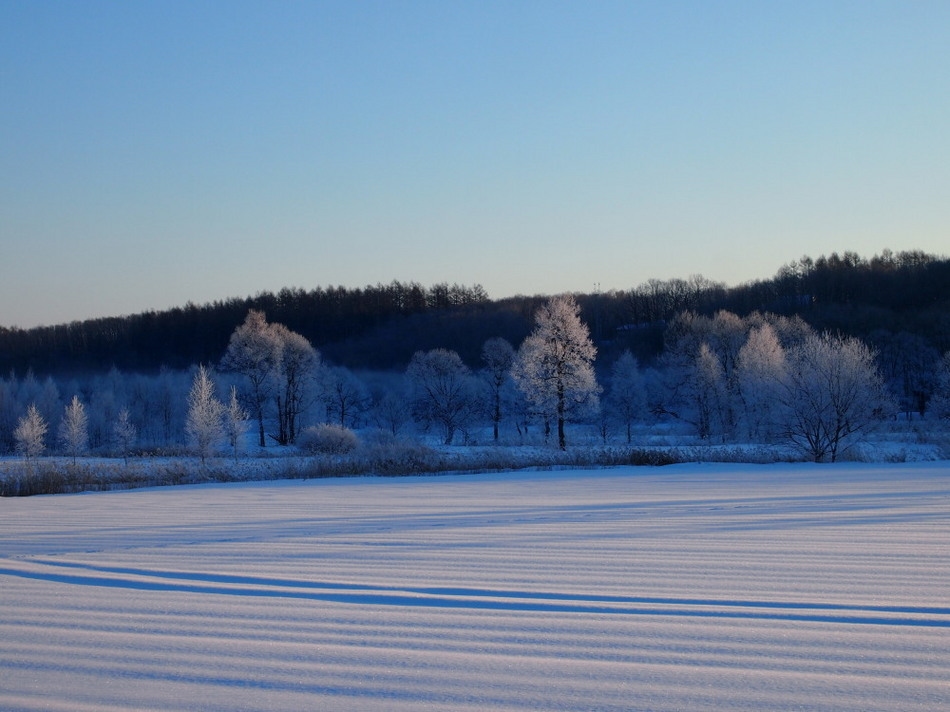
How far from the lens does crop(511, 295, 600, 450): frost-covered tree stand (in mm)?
38781

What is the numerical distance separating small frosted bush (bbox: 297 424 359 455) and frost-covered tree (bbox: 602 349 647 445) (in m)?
22.5

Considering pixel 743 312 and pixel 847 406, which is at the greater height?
pixel 743 312

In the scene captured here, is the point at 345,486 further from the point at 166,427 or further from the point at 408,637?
the point at 166,427

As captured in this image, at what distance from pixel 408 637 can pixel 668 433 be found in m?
50.4

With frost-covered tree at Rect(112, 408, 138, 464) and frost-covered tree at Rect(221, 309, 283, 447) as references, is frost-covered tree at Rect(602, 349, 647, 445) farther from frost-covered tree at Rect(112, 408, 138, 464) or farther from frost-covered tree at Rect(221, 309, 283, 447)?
frost-covered tree at Rect(112, 408, 138, 464)

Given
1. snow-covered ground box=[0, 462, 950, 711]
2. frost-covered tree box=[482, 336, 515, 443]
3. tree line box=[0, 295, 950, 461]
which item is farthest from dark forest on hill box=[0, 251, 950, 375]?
snow-covered ground box=[0, 462, 950, 711]

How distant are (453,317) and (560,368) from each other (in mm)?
67022

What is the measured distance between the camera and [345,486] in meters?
19.7

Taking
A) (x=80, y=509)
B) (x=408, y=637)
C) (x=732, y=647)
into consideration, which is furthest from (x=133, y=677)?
(x=80, y=509)

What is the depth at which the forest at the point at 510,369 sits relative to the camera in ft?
124

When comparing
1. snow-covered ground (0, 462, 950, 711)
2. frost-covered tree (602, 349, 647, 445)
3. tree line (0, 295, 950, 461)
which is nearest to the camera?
snow-covered ground (0, 462, 950, 711)

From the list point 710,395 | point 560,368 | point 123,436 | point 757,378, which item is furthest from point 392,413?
point 757,378

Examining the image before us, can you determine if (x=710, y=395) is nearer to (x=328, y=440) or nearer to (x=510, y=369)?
(x=510, y=369)

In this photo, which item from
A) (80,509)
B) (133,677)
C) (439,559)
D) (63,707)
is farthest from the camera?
(80,509)
